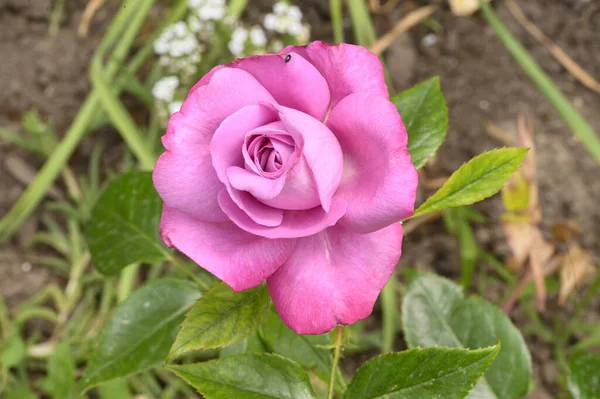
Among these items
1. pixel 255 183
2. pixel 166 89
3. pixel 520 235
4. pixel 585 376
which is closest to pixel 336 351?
pixel 255 183

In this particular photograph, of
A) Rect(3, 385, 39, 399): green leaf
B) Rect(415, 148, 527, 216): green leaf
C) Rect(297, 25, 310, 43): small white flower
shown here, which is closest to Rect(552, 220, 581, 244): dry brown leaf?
Rect(297, 25, 310, 43): small white flower

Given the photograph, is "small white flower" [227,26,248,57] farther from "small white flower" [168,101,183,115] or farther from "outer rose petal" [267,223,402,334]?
"outer rose petal" [267,223,402,334]

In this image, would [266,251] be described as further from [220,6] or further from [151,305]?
[220,6]

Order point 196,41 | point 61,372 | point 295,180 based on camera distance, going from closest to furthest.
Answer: point 295,180, point 61,372, point 196,41

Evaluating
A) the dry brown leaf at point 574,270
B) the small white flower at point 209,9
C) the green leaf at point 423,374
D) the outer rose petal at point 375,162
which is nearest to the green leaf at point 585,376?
the green leaf at point 423,374

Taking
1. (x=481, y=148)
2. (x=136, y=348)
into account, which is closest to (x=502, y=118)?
(x=481, y=148)

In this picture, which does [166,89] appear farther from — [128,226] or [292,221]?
[292,221]

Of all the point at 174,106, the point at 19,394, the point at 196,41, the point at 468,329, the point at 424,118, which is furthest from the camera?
the point at 196,41
